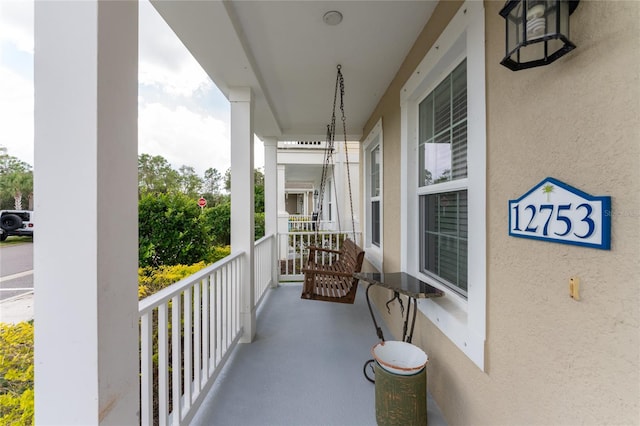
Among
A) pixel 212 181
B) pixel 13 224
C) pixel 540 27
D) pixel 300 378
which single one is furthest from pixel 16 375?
pixel 212 181

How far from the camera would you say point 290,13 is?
1.83 m

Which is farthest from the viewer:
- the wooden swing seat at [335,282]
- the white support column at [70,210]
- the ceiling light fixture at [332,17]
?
the wooden swing seat at [335,282]

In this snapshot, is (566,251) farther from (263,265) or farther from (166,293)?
(263,265)

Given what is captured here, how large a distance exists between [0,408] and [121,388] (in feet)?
3.33

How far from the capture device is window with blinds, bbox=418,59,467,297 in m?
1.69

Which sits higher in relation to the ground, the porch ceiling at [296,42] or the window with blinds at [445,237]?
the porch ceiling at [296,42]

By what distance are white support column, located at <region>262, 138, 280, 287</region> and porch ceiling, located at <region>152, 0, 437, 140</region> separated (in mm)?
1283

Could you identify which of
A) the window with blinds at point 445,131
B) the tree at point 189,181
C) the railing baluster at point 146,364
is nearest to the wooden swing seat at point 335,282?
the window with blinds at point 445,131

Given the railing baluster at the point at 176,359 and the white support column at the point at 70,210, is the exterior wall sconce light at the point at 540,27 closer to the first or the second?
the white support column at the point at 70,210

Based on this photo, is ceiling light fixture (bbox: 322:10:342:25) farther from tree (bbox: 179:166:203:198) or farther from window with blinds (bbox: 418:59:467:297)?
tree (bbox: 179:166:203:198)

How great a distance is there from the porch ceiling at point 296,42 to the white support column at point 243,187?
22 centimetres

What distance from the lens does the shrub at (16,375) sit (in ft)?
3.82

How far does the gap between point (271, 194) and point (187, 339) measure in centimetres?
301

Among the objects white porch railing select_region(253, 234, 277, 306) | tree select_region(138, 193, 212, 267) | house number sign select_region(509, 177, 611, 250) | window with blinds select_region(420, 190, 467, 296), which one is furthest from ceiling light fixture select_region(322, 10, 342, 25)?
tree select_region(138, 193, 212, 267)
